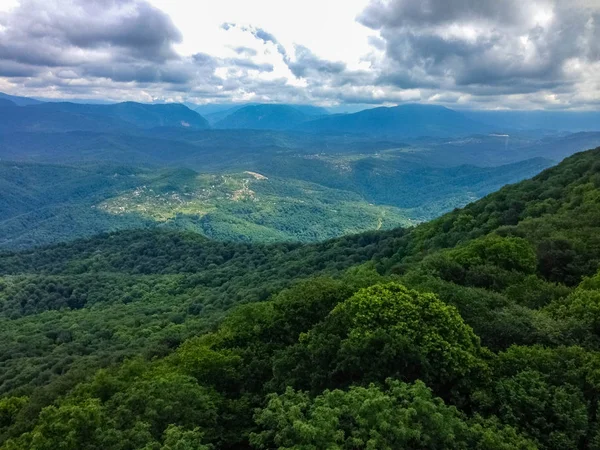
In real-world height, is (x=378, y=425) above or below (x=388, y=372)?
above

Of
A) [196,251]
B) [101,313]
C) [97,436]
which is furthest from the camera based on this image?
[196,251]

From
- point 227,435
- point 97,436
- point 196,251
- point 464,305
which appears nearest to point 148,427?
point 97,436

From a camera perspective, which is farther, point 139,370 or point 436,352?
point 139,370

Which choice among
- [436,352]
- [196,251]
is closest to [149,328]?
[436,352]

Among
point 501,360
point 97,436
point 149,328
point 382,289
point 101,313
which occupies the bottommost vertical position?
point 101,313

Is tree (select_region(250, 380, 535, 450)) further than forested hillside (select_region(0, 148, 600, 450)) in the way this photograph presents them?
No

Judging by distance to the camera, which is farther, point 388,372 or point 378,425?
point 388,372

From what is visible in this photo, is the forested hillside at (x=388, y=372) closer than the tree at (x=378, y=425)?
No

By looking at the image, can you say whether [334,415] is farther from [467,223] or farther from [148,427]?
[467,223]

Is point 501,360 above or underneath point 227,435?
above

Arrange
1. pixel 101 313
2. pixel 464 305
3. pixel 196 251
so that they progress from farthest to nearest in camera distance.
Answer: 1. pixel 196 251
2. pixel 101 313
3. pixel 464 305
